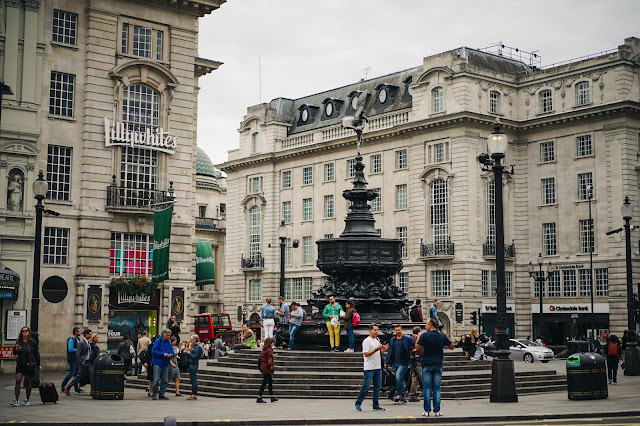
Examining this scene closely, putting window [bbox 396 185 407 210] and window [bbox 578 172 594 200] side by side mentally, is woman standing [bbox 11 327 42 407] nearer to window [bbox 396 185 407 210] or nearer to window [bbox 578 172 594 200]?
window [bbox 578 172 594 200]

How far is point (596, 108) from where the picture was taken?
62.1 meters

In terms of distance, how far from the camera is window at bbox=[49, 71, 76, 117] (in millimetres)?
38875

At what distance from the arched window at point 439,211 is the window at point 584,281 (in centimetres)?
958

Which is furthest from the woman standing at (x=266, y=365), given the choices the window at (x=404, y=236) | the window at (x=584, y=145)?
the window at (x=404, y=236)

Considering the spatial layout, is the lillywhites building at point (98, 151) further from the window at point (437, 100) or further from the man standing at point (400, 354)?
the window at point (437, 100)

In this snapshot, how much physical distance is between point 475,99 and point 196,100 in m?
28.0

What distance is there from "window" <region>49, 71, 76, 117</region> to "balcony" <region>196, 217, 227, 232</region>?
58.7 meters

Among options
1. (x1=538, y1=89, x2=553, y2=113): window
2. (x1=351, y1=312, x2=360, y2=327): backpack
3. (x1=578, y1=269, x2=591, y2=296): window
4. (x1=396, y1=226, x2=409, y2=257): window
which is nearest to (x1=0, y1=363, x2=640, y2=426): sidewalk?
(x1=351, y1=312, x2=360, y2=327): backpack

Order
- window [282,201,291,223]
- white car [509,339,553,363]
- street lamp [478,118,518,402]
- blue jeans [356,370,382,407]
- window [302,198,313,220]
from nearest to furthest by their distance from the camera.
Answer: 1. blue jeans [356,370,382,407]
2. street lamp [478,118,518,402]
3. white car [509,339,553,363]
4. window [302,198,313,220]
5. window [282,201,291,223]

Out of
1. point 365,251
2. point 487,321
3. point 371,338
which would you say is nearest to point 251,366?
point 365,251

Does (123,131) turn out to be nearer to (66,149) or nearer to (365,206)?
(66,149)

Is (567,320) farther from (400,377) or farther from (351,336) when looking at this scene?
(400,377)

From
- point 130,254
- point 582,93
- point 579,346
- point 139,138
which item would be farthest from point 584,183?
point 130,254

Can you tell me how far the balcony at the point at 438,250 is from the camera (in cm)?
6488
